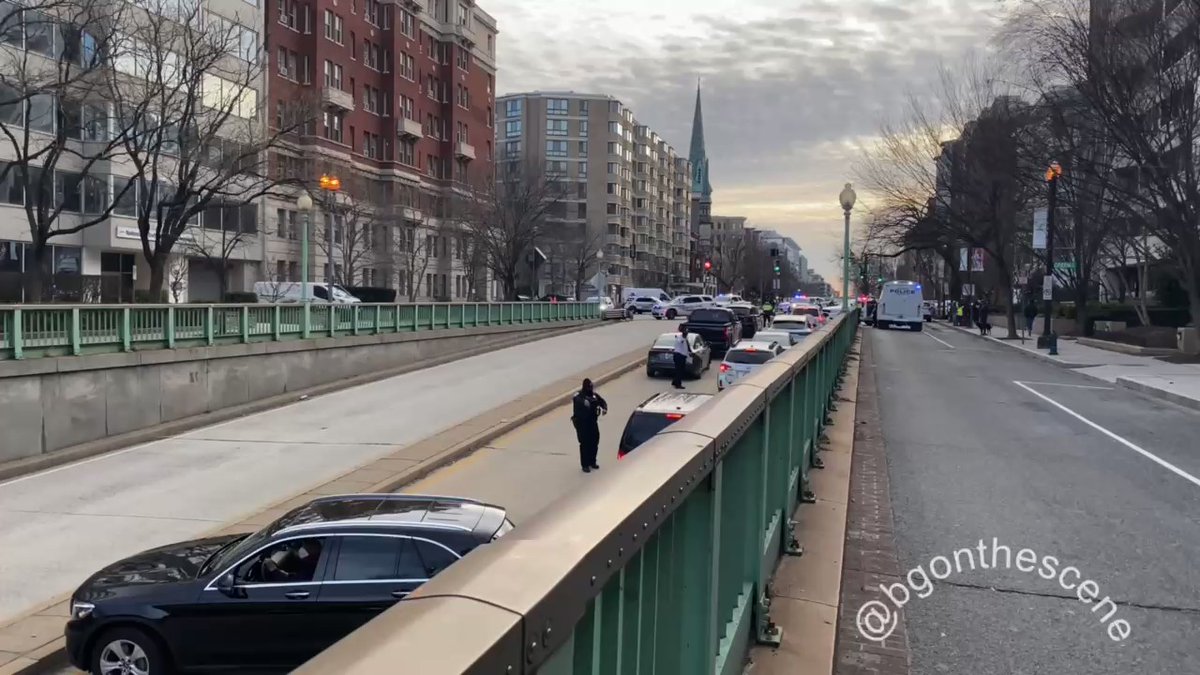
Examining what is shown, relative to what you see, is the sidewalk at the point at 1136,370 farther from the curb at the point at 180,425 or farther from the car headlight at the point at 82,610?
the curb at the point at 180,425

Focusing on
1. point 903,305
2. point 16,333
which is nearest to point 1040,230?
point 903,305

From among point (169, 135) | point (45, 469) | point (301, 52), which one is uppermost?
point (301, 52)

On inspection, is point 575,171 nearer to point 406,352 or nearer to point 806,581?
point 406,352

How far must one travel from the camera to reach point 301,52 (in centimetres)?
6091

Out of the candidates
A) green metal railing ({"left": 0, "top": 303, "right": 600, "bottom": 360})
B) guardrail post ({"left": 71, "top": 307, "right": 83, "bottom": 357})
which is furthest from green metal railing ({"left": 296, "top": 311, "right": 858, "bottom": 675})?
guardrail post ({"left": 71, "top": 307, "right": 83, "bottom": 357})

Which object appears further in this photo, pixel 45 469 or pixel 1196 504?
pixel 45 469

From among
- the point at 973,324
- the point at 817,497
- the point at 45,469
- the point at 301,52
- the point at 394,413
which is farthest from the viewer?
the point at 973,324

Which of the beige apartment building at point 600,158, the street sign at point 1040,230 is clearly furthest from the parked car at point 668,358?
the beige apartment building at point 600,158

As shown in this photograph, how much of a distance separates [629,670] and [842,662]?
3048mm

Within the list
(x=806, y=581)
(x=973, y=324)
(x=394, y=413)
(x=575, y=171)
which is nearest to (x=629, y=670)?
(x=806, y=581)

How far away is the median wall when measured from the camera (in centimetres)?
1997

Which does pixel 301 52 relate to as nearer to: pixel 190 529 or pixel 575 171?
pixel 190 529

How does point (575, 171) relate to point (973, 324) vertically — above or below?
above

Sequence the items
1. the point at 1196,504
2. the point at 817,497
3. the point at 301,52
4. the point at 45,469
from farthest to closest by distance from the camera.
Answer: the point at 301,52 → the point at 45,469 → the point at 1196,504 → the point at 817,497
